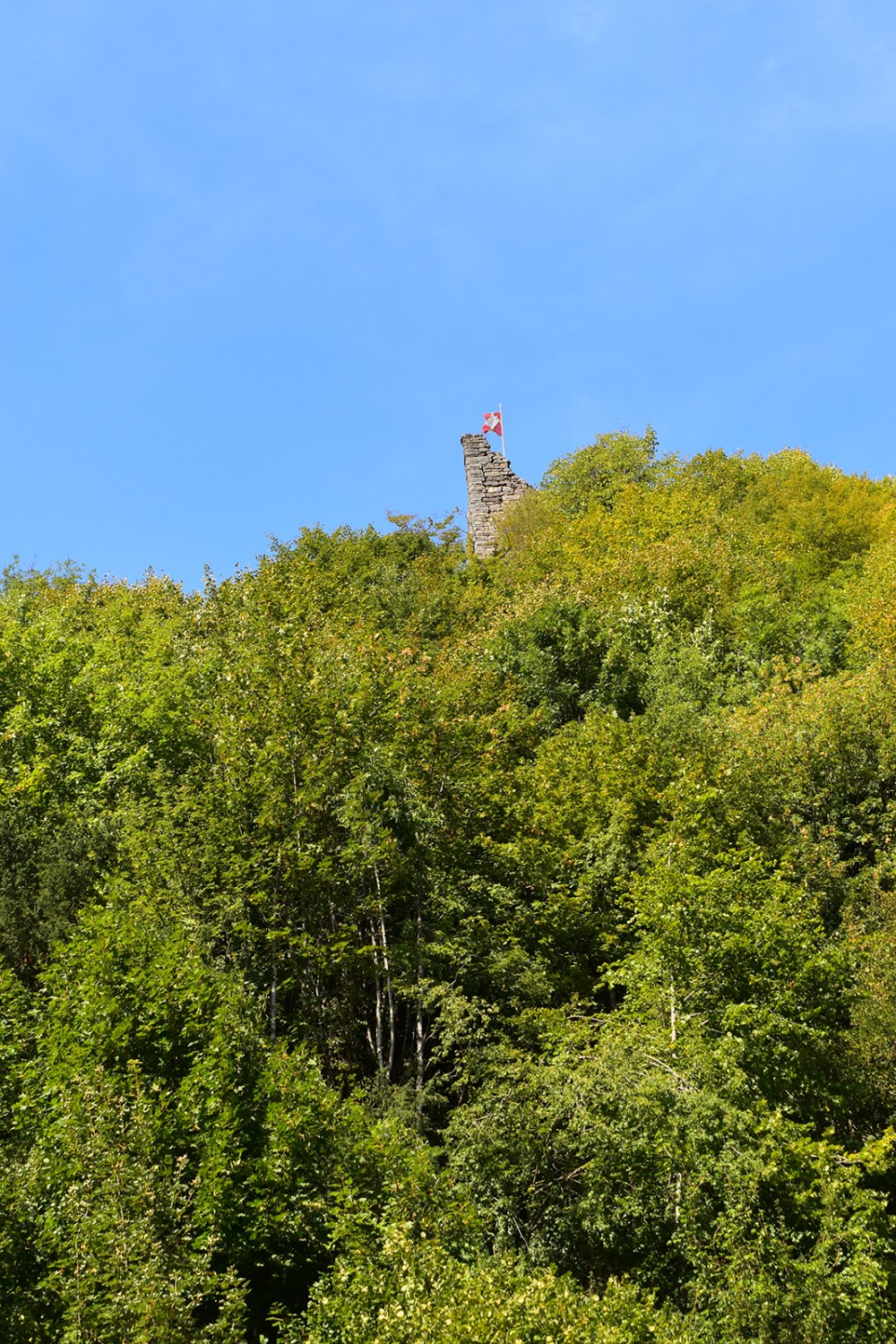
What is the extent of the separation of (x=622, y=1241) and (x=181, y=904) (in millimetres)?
8033

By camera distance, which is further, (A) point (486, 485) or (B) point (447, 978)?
(A) point (486, 485)

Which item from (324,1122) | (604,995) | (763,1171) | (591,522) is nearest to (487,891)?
(604,995)

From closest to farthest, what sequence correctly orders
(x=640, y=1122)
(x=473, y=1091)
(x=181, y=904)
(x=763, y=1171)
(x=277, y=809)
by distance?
(x=763, y=1171), (x=640, y=1122), (x=473, y=1091), (x=181, y=904), (x=277, y=809)

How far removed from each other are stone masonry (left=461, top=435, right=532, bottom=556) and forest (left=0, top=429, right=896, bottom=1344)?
1115 inches

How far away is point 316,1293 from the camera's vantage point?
12.2 meters

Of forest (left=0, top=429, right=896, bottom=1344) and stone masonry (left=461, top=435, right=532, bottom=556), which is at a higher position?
stone masonry (left=461, top=435, right=532, bottom=556)

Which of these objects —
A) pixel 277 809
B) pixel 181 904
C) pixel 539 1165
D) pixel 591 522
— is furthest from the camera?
pixel 591 522

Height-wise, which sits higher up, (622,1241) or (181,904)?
(181,904)

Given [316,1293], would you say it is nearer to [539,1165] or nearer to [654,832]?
[539,1165]

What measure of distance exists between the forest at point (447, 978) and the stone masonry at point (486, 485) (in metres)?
28.3

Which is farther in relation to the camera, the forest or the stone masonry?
the stone masonry

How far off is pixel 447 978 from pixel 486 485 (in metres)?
47.1

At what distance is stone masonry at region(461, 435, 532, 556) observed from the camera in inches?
2501

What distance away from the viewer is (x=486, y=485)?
213ft
